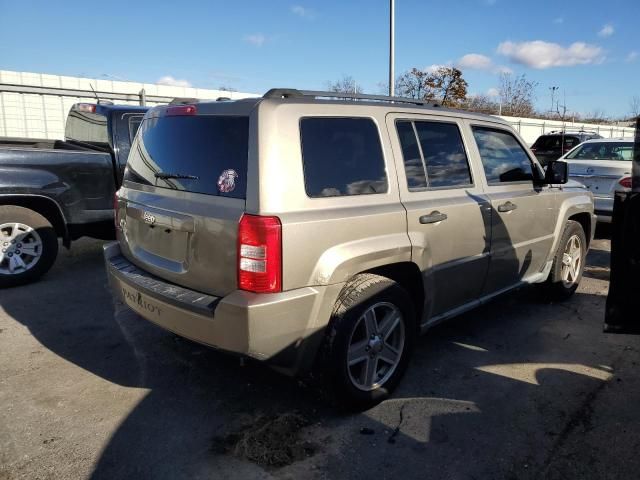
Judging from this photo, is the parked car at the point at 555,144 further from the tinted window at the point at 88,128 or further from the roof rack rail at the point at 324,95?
the roof rack rail at the point at 324,95

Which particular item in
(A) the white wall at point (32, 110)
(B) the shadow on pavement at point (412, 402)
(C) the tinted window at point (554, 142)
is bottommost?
(B) the shadow on pavement at point (412, 402)

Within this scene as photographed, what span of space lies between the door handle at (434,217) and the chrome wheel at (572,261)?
229cm

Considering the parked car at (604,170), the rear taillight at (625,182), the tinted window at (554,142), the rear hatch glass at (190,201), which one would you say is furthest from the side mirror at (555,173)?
the tinted window at (554,142)

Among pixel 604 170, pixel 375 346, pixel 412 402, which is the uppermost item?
pixel 604 170

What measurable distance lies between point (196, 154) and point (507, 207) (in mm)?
2503

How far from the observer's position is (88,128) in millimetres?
6477

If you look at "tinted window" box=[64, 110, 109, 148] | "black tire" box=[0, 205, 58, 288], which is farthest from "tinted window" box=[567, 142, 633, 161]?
"black tire" box=[0, 205, 58, 288]

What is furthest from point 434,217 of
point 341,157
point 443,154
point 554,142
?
point 554,142

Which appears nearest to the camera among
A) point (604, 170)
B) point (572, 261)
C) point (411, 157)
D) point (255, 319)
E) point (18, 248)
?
point (255, 319)

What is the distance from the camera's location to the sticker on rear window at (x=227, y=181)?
2766mm

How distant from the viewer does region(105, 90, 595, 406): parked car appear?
2.66m

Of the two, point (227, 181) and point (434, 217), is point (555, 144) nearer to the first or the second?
point (434, 217)

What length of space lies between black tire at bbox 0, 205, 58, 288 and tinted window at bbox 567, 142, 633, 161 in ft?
28.5

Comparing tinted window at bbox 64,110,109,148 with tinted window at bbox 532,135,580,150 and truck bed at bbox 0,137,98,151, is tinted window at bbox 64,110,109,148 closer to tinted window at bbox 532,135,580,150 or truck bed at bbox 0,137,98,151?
truck bed at bbox 0,137,98,151
